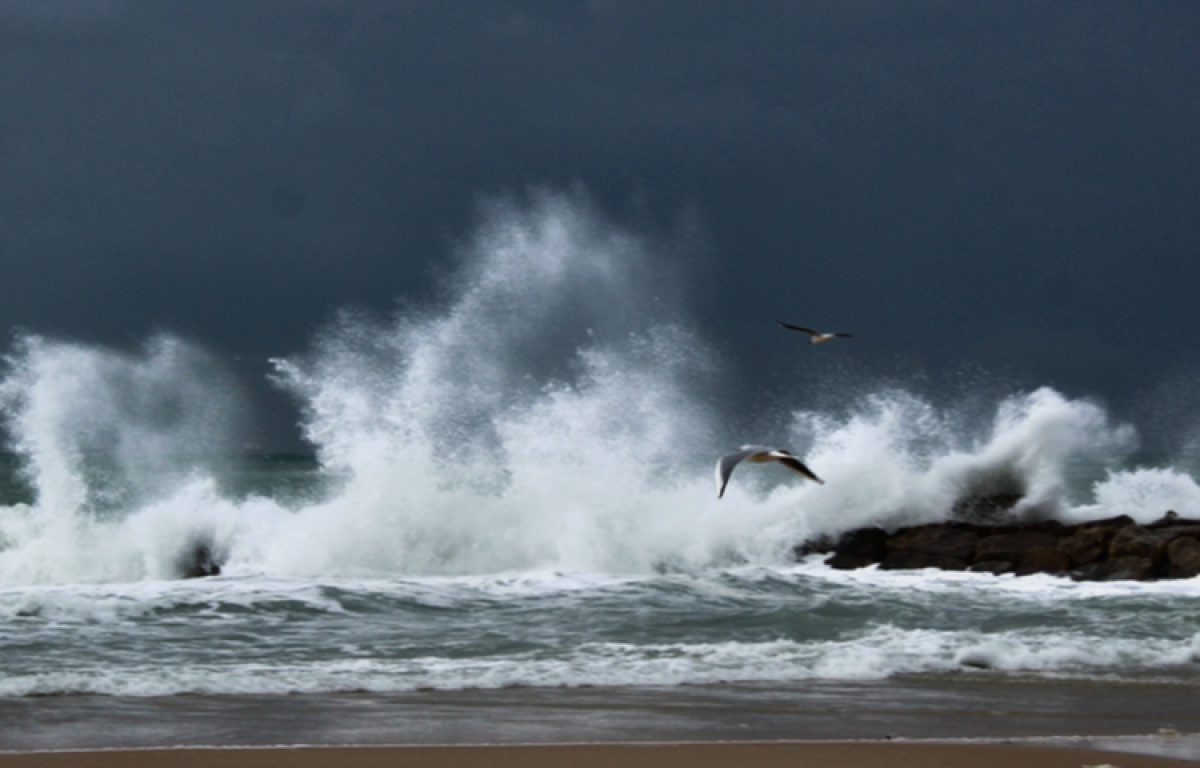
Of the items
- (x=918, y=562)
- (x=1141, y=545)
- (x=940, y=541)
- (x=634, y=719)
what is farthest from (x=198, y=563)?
(x=1141, y=545)

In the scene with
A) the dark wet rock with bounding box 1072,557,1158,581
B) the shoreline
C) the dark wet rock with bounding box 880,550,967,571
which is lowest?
the shoreline

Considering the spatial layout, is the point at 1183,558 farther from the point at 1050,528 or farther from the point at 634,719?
the point at 634,719

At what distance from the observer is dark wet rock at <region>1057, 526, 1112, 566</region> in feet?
47.5

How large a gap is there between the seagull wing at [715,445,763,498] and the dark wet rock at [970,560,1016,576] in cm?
890

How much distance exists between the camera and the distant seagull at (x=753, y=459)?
5.92 metres

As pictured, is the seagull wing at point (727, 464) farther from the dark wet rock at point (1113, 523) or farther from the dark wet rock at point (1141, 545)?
the dark wet rock at point (1113, 523)

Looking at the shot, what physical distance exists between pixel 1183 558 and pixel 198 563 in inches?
480

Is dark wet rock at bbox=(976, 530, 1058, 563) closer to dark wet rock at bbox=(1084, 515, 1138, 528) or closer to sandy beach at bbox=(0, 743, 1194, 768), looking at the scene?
dark wet rock at bbox=(1084, 515, 1138, 528)

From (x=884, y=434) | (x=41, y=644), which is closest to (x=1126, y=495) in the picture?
(x=884, y=434)

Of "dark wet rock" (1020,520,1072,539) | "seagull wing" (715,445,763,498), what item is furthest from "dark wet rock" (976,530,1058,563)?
"seagull wing" (715,445,763,498)

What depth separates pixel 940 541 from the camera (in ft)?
51.0

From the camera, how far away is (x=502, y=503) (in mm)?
16594

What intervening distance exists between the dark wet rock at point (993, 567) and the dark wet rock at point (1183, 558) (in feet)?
5.94

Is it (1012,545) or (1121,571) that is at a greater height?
(1012,545)
